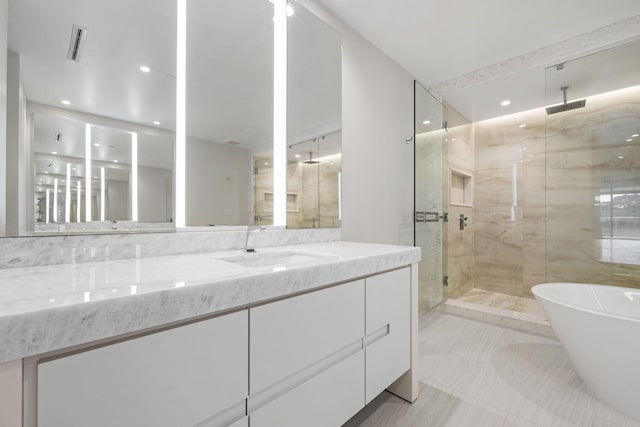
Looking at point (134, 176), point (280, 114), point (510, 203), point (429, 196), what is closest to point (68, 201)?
point (134, 176)

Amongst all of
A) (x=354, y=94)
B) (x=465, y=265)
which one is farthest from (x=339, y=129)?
(x=465, y=265)

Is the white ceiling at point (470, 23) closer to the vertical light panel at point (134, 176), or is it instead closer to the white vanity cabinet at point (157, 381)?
the vertical light panel at point (134, 176)

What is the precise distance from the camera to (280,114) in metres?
1.71

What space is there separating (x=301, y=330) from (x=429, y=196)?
1997 mm

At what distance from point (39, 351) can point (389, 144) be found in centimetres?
234

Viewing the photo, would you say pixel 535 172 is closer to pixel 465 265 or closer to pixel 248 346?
pixel 465 265

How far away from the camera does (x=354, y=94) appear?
2.08m

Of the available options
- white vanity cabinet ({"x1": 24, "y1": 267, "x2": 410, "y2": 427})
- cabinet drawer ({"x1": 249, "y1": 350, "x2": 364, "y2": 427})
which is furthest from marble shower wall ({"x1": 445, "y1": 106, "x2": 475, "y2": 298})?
cabinet drawer ({"x1": 249, "y1": 350, "x2": 364, "y2": 427})

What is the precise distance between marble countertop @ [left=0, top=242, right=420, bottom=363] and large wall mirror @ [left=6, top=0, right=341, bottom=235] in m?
0.31

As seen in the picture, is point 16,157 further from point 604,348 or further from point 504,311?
point 504,311

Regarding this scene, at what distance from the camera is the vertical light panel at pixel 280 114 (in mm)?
1653

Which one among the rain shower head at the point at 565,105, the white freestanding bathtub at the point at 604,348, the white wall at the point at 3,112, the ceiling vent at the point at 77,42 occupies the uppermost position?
the rain shower head at the point at 565,105

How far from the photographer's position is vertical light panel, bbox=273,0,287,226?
1653 millimetres

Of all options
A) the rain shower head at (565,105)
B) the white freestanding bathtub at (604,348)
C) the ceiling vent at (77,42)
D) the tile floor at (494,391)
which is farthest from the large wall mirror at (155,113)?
the rain shower head at (565,105)
